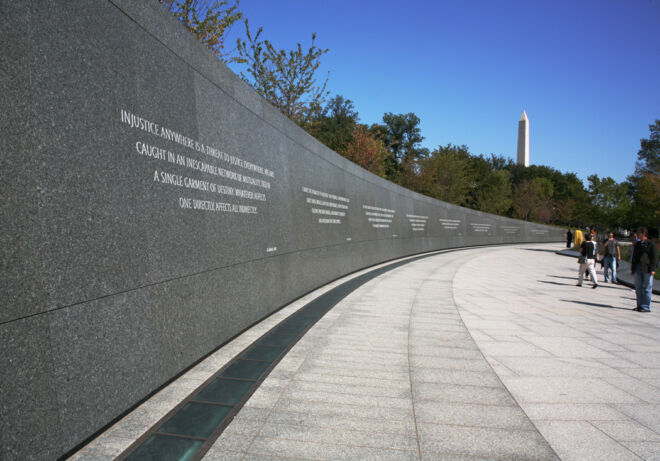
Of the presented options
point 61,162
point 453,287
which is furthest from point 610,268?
point 61,162

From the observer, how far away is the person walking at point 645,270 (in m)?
9.90

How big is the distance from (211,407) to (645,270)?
10.5m

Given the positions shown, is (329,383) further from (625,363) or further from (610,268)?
(610,268)

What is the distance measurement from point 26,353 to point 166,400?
5.02ft

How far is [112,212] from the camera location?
3400mm

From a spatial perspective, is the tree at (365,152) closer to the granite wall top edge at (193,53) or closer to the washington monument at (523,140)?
the granite wall top edge at (193,53)

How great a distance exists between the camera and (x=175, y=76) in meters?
4.54

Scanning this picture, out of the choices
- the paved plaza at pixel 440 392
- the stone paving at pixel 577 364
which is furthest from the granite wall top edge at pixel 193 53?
the stone paving at pixel 577 364

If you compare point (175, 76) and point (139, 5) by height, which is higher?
point (139, 5)

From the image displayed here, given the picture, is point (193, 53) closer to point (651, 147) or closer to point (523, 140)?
point (651, 147)

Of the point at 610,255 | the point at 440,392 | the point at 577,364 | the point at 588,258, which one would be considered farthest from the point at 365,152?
the point at 440,392

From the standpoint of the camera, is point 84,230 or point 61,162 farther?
point 84,230

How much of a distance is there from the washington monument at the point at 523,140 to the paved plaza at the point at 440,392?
103100 millimetres

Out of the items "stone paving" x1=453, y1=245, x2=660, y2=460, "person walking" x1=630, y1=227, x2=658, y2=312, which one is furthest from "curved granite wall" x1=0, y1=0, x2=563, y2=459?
"person walking" x1=630, y1=227, x2=658, y2=312
